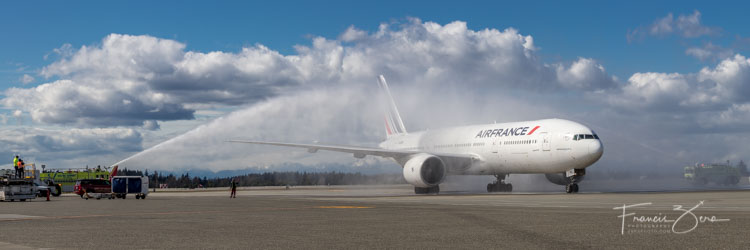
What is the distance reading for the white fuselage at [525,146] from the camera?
37.4 m

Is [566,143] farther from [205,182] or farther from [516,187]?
[205,182]

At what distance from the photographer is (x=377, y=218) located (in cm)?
1861

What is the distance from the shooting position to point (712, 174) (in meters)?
64.7

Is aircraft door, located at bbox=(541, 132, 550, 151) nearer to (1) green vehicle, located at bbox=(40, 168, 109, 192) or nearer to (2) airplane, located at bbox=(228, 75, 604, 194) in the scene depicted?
(2) airplane, located at bbox=(228, 75, 604, 194)

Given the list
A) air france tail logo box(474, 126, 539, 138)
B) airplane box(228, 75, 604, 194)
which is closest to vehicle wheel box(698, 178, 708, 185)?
airplane box(228, 75, 604, 194)

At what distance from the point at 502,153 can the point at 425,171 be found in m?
4.80

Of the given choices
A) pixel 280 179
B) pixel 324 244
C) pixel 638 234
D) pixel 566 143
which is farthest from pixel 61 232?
pixel 280 179

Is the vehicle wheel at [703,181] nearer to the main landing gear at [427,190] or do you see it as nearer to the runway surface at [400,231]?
the main landing gear at [427,190]

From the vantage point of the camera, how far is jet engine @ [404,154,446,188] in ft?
137

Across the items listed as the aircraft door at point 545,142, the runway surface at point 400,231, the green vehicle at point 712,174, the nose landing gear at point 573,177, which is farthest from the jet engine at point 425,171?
the green vehicle at point 712,174

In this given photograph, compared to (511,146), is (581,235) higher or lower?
lower

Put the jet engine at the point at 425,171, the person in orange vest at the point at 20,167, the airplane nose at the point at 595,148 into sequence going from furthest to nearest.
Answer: the person in orange vest at the point at 20,167
the jet engine at the point at 425,171
the airplane nose at the point at 595,148

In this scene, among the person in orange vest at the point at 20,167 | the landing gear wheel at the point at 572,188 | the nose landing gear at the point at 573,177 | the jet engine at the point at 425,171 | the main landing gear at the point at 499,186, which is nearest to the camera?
the landing gear wheel at the point at 572,188

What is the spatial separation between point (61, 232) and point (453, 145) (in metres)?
34.8
